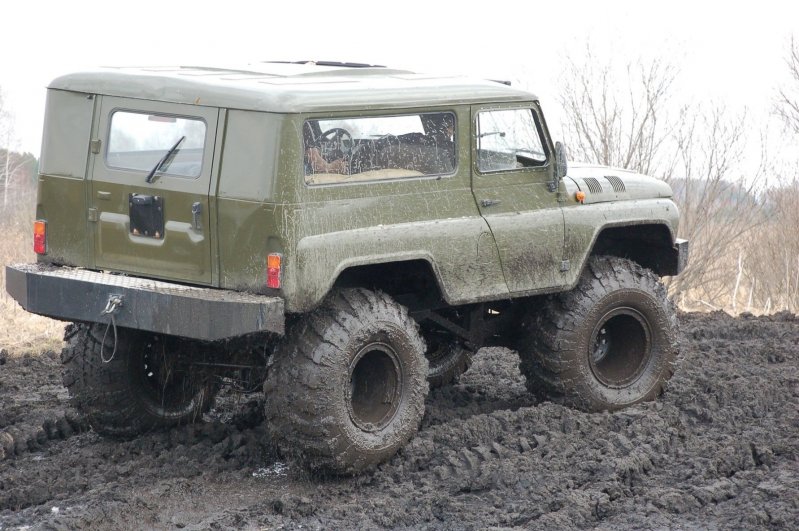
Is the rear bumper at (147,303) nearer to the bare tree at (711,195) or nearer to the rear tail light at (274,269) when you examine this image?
the rear tail light at (274,269)

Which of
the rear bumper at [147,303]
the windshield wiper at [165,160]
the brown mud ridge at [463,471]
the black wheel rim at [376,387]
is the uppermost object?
the windshield wiper at [165,160]

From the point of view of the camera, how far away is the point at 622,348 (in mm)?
8328

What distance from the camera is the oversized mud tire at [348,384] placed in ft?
→ 21.1

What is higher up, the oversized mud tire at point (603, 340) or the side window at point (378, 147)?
the side window at point (378, 147)

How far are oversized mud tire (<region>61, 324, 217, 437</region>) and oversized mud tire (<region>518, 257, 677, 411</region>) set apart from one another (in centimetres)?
217

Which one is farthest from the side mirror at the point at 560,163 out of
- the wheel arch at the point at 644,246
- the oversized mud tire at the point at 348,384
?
the oversized mud tire at the point at 348,384

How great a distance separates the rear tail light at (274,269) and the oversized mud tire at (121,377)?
137cm

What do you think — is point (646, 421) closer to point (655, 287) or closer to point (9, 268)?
point (655, 287)

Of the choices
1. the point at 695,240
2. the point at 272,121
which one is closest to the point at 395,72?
the point at 272,121

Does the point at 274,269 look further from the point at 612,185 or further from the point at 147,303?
the point at 612,185

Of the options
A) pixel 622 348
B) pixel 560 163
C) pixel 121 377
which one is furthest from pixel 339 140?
pixel 622 348

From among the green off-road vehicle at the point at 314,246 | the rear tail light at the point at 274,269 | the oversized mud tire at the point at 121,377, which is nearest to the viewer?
the rear tail light at the point at 274,269

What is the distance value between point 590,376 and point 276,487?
2.37m

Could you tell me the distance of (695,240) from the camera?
50.5 feet
